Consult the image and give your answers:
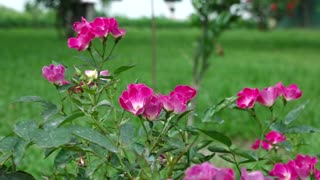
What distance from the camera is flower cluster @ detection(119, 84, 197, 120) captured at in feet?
3.92

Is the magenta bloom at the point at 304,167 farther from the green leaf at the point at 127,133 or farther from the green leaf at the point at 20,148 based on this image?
the green leaf at the point at 20,148

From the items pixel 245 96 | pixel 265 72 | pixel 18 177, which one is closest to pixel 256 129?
pixel 245 96

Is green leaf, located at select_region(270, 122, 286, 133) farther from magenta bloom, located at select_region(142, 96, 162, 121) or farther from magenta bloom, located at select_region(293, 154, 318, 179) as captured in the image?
magenta bloom, located at select_region(142, 96, 162, 121)

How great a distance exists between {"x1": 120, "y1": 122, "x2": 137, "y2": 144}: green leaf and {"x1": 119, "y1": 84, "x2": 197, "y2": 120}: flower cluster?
6 cm

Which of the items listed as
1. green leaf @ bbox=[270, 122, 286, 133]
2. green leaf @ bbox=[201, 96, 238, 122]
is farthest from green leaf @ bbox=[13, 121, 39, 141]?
green leaf @ bbox=[270, 122, 286, 133]

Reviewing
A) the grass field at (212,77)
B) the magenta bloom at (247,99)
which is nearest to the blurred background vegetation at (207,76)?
the grass field at (212,77)

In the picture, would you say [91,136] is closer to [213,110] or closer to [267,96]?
[213,110]

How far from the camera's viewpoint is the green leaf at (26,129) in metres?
1.08

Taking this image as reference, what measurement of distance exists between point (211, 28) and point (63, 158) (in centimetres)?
224

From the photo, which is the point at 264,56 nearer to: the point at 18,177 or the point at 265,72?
the point at 265,72

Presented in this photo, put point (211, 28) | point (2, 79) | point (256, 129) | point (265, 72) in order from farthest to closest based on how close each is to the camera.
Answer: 1. point (265, 72)
2. point (2, 79)
3. point (256, 129)
4. point (211, 28)

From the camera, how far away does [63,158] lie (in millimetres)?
1331

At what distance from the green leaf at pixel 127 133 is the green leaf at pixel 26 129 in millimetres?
178

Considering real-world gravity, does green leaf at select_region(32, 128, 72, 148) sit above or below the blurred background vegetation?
above
